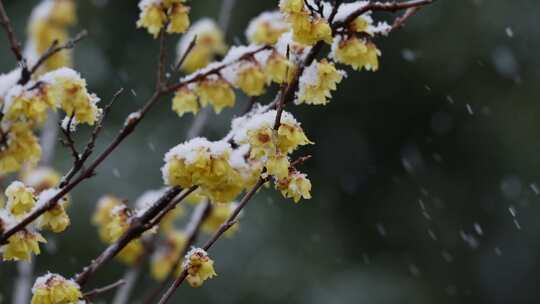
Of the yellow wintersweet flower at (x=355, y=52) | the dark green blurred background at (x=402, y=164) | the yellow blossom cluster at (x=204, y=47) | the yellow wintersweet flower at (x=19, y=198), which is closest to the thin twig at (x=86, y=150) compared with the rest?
the yellow wintersweet flower at (x=19, y=198)

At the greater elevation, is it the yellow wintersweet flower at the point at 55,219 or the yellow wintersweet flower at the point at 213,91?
the yellow wintersweet flower at the point at 213,91

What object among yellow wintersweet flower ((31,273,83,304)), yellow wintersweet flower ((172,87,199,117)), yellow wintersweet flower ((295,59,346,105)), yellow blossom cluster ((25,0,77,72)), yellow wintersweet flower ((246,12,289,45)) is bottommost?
yellow wintersweet flower ((31,273,83,304))

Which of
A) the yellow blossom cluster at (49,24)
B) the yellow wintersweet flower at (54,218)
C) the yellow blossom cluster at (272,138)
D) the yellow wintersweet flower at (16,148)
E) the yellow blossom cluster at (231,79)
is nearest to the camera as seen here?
the yellow blossom cluster at (272,138)

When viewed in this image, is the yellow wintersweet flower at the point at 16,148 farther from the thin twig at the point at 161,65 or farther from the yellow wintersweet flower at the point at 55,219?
the thin twig at the point at 161,65

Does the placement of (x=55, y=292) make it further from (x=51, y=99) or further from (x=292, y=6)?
(x=292, y=6)

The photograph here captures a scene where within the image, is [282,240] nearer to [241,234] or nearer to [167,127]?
[241,234]

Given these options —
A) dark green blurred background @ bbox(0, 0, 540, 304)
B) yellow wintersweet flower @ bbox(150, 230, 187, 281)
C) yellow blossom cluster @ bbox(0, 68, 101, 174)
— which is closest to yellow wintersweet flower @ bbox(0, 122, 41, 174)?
yellow blossom cluster @ bbox(0, 68, 101, 174)

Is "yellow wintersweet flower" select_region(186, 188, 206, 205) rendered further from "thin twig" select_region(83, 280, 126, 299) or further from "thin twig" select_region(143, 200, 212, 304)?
"thin twig" select_region(83, 280, 126, 299)
